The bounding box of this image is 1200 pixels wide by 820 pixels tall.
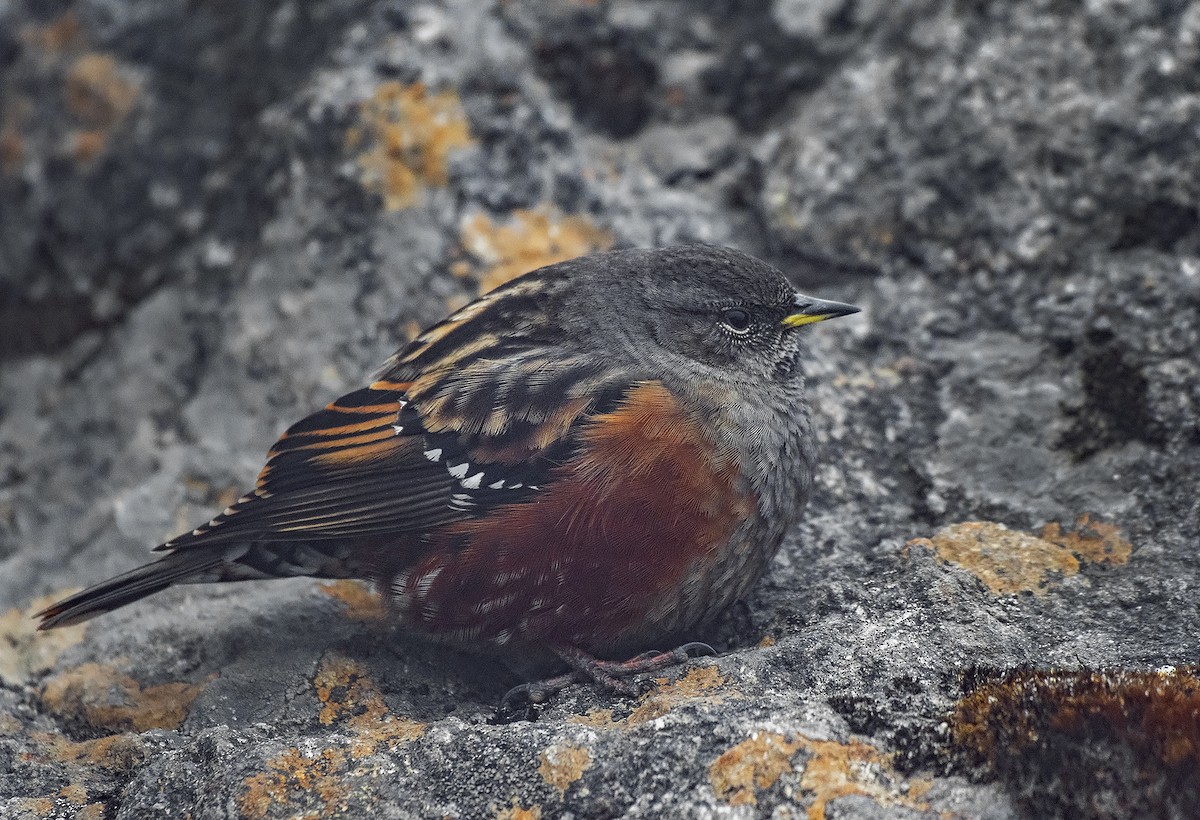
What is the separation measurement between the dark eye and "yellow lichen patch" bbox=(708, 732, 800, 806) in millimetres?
1842

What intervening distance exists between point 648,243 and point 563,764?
9.11 feet

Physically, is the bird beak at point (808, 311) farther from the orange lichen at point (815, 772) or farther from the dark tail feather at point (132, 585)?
the dark tail feather at point (132, 585)

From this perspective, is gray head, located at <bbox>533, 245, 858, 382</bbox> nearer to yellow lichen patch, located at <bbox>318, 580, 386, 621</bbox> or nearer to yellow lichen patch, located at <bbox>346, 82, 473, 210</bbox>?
yellow lichen patch, located at <bbox>346, 82, 473, 210</bbox>

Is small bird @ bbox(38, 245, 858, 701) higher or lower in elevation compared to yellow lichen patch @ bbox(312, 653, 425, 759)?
higher

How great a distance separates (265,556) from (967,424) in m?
2.59

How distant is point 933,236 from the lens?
4.97 metres

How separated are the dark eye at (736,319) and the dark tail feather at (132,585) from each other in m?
2.01

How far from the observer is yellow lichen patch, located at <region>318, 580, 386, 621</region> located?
166 inches

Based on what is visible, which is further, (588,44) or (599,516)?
(588,44)

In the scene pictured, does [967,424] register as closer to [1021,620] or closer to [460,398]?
[1021,620]

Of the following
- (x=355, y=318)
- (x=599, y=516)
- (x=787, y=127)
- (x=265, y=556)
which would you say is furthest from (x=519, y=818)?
(x=787, y=127)

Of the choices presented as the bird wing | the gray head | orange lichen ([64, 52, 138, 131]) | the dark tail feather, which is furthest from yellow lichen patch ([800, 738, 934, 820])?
orange lichen ([64, 52, 138, 131])

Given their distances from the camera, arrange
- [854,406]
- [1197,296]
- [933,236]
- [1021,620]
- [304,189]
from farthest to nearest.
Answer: [304,189] < [933,236] < [854,406] < [1197,296] < [1021,620]

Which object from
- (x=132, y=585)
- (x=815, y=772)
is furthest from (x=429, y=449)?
(x=815, y=772)
